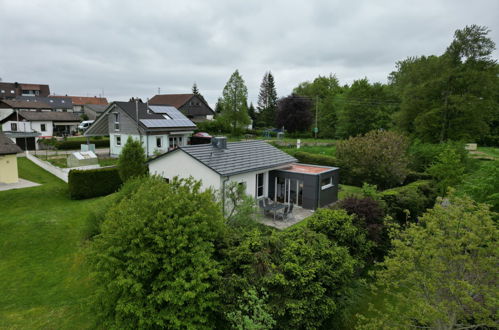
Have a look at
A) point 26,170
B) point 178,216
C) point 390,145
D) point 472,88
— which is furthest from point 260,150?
point 472,88

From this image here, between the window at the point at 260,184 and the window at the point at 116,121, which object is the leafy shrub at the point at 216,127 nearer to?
the window at the point at 116,121

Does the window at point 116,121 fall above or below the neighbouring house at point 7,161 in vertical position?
above

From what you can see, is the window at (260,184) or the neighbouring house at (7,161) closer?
the window at (260,184)

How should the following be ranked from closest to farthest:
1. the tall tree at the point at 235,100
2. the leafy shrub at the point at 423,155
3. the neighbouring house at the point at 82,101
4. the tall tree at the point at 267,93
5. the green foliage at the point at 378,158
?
the green foliage at the point at 378,158, the leafy shrub at the point at 423,155, the tall tree at the point at 235,100, the neighbouring house at the point at 82,101, the tall tree at the point at 267,93

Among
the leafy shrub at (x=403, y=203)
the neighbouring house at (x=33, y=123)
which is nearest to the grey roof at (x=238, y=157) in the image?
the leafy shrub at (x=403, y=203)

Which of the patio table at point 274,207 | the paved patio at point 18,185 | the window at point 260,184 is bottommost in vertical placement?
the patio table at point 274,207

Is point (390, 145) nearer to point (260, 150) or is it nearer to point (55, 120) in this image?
point (260, 150)
